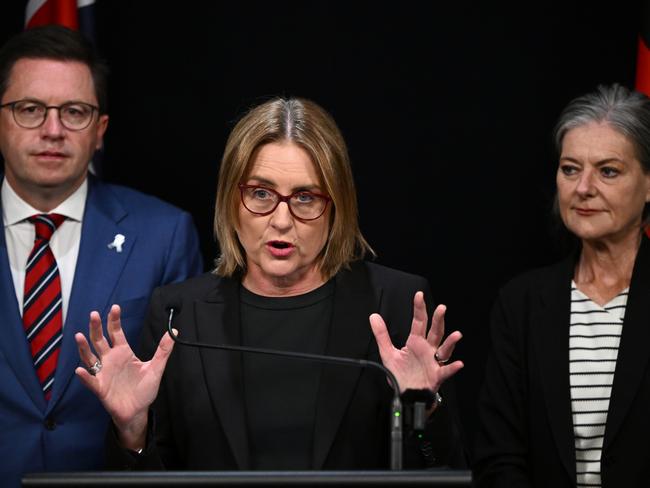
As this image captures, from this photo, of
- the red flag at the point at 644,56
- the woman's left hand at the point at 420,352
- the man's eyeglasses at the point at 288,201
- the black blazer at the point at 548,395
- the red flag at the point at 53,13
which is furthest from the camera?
the red flag at the point at 53,13

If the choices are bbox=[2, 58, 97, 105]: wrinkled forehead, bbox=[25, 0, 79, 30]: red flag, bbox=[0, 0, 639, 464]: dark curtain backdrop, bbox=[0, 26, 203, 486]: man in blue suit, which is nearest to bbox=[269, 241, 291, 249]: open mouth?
bbox=[0, 26, 203, 486]: man in blue suit

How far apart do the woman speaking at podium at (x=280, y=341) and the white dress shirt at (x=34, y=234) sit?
466mm

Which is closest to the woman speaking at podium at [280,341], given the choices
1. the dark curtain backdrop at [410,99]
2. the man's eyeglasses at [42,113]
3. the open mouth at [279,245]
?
the open mouth at [279,245]

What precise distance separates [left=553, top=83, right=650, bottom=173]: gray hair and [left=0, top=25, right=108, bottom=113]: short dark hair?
1.27 metres

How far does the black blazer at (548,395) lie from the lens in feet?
9.41

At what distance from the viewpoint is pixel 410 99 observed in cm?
371

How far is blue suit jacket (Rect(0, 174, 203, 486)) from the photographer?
294cm

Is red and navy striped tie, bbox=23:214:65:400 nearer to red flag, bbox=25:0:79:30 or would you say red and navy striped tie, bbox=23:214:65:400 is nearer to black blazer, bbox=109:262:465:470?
black blazer, bbox=109:262:465:470

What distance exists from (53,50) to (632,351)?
5.56ft

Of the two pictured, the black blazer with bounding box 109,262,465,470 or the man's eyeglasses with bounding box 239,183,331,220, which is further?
the man's eyeglasses with bounding box 239,183,331,220

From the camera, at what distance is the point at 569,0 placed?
369cm

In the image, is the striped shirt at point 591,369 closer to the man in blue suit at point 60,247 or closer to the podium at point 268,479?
the man in blue suit at point 60,247

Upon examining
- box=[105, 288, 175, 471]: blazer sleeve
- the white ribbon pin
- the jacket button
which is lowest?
the jacket button

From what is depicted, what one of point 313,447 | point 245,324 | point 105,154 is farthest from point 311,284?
point 105,154
